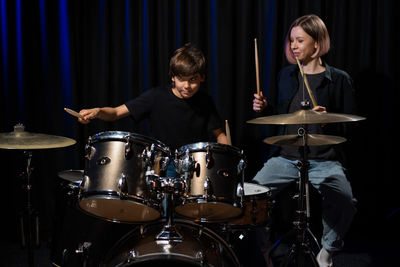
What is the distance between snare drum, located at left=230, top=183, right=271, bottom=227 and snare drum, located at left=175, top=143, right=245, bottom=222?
20 centimetres

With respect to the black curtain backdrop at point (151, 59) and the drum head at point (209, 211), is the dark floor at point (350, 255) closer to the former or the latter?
the black curtain backdrop at point (151, 59)

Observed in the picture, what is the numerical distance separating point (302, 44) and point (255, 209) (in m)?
1.14

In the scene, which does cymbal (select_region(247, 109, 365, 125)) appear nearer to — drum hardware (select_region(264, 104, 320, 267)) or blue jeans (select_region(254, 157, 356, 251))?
drum hardware (select_region(264, 104, 320, 267))

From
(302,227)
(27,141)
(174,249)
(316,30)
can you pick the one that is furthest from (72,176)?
(316,30)

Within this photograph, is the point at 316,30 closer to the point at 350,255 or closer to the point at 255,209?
the point at 255,209

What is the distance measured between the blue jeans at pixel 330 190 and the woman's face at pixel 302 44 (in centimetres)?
68

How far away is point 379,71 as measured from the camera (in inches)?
136

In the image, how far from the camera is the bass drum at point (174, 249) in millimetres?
1967

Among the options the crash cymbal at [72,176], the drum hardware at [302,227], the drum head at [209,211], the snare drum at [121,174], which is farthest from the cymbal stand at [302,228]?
the crash cymbal at [72,176]

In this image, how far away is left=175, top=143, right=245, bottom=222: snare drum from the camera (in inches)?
81.4

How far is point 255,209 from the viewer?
2410 millimetres

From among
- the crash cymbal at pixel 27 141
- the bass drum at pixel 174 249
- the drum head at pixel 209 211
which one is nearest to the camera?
the bass drum at pixel 174 249

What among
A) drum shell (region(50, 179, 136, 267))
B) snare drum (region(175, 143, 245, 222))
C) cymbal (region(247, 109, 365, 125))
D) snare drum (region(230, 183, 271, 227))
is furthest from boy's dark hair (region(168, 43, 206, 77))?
drum shell (region(50, 179, 136, 267))

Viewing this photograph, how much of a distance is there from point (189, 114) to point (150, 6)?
0.95 m
